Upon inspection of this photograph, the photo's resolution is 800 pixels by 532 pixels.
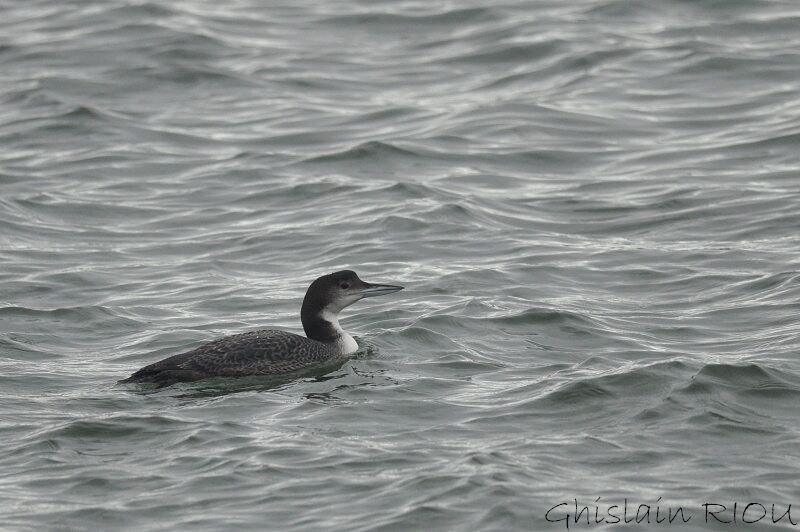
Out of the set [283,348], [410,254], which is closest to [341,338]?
[283,348]

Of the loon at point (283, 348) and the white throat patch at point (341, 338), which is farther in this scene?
the white throat patch at point (341, 338)

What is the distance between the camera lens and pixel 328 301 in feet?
40.2

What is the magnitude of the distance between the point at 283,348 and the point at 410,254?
362 centimetres

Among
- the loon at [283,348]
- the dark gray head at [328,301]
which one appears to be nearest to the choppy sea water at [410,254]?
the loon at [283,348]

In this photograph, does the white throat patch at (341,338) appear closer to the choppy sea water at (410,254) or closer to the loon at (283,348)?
the loon at (283,348)

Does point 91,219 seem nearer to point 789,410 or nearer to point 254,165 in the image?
point 254,165

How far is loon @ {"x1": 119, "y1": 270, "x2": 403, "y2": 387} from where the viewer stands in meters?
11.1

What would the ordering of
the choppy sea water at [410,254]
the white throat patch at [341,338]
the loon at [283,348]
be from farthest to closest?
1. the white throat patch at [341,338]
2. the loon at [283,348]
3. the choppy sea water at [410,254]

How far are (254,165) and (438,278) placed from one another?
4.60 m

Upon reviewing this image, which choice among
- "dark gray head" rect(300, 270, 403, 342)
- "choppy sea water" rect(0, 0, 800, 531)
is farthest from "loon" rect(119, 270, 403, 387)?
"choppy sea water" rect(0, 0, 800, 531)

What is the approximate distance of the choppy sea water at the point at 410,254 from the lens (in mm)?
9250

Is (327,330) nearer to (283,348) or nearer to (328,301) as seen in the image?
(328,301)

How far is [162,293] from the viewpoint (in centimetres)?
1410

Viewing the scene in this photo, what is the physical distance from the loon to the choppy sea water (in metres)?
0.14
